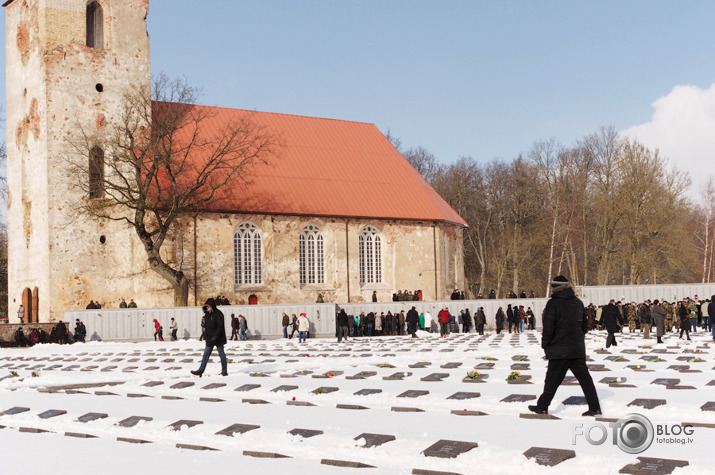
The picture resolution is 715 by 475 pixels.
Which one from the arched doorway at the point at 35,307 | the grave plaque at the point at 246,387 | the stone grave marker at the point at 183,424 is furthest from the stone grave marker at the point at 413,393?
the arched doorway at the point at 35,307

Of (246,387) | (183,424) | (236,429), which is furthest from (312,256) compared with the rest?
(236,429)

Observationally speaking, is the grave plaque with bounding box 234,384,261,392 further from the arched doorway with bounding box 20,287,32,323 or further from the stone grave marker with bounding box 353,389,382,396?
the arched doorway with bounding box 20,287,32,323

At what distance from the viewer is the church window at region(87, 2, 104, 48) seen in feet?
129

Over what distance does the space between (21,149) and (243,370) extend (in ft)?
92.2

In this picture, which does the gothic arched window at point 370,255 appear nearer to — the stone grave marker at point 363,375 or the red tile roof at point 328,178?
the red tile roof at point 328,178

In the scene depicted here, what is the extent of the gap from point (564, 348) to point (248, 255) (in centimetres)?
3254

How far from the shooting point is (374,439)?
8.34 meters

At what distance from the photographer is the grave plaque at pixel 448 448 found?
7.59m

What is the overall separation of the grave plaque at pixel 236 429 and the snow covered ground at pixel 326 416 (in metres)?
0.08

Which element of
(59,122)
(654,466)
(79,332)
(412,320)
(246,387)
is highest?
(59,122)

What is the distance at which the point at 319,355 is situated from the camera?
2077 centimetres

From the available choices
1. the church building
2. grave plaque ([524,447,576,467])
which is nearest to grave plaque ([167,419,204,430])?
grave plaque ([524,447,576,467])

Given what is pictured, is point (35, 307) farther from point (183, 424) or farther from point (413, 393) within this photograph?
point (183, 424)

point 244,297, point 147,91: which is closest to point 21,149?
point 147,91
